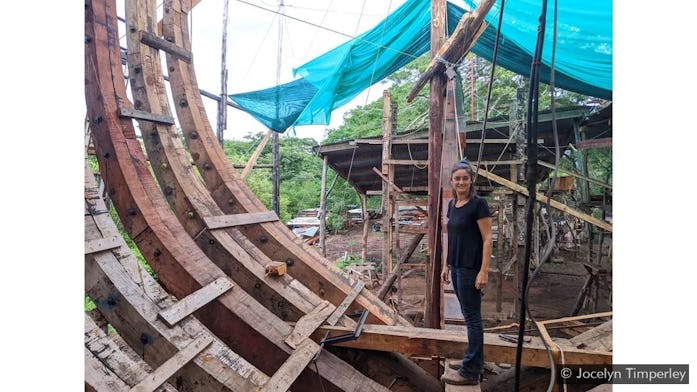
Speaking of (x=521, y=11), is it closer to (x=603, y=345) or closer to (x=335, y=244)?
(x=603, y=345)

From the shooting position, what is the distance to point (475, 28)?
2.80 metres

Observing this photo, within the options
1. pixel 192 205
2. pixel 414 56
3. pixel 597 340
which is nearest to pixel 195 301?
pixel 192 205

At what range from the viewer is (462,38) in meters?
2.84

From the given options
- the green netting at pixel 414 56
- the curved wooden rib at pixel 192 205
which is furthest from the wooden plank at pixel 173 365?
the green netting at pixel 414 56

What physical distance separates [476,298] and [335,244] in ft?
54.7

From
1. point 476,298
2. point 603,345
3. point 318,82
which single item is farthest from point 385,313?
point 318,82

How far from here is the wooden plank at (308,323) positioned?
6.38 feet

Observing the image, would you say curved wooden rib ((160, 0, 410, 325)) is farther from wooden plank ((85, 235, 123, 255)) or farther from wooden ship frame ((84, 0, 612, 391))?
wooden plank ((85, 235, 123, 255))

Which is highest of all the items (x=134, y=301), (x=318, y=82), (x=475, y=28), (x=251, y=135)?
(x=251, y=135)

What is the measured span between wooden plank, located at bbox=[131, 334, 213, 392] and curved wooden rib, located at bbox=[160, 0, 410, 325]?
78cm

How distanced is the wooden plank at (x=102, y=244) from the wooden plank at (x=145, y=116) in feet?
3.12

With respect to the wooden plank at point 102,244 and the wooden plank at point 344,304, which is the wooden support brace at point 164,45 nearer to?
the wooden plank at point 102,244

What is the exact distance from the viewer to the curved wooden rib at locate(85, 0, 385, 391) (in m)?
1.93
